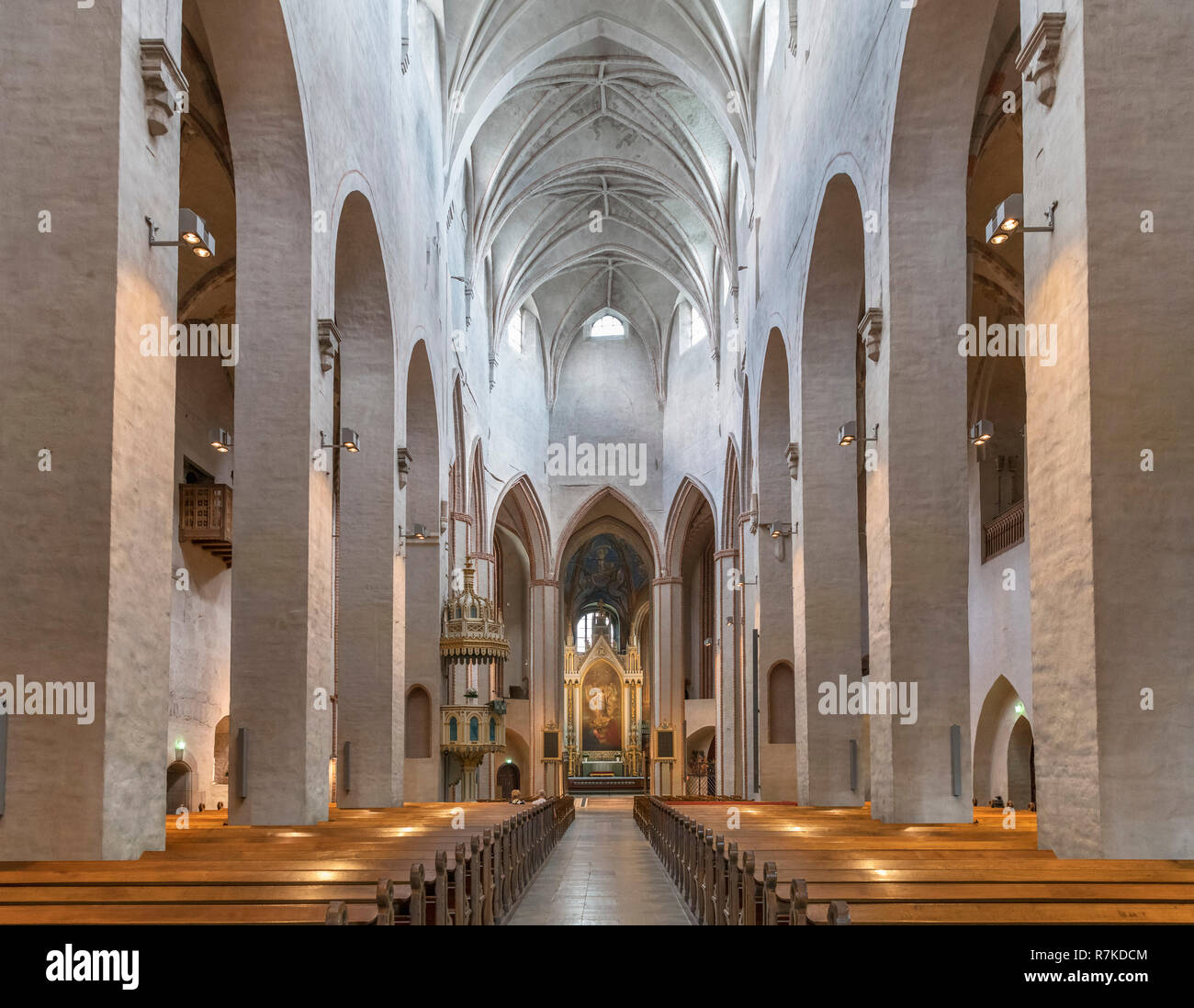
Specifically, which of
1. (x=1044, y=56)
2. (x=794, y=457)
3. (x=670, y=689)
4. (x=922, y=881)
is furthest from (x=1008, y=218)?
(x=670, y=689)

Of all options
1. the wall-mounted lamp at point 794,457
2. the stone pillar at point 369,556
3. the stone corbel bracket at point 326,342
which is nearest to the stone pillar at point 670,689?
the wall-mounted lamp at point 794,457

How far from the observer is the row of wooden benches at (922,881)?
483 centimetres

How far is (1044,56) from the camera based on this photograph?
23.8 feet

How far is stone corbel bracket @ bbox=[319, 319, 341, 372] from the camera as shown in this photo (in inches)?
451

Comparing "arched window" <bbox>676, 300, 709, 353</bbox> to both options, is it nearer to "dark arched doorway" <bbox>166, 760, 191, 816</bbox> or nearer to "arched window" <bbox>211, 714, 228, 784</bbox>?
"arched window" <bbox>211, 714, 228, 784</bbox>

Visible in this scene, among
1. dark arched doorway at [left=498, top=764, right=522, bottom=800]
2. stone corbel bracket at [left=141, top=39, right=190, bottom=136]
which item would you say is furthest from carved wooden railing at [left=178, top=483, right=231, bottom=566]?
dark arched doorway at [left=498, top=764, right=522, bottom=800]

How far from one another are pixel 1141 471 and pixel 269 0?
8.00m

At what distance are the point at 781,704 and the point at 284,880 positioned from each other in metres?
15.2

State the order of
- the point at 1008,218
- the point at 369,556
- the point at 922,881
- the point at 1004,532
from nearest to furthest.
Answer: the point at 922,881
the point at 1008,218
the point at 369,556
the point at 1004,532

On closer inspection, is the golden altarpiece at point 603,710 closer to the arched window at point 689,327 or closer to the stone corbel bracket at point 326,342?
the arched window at point 689,327

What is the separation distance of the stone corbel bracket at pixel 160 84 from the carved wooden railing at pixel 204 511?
12.7m

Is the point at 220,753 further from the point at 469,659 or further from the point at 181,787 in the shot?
the point at 469,659
